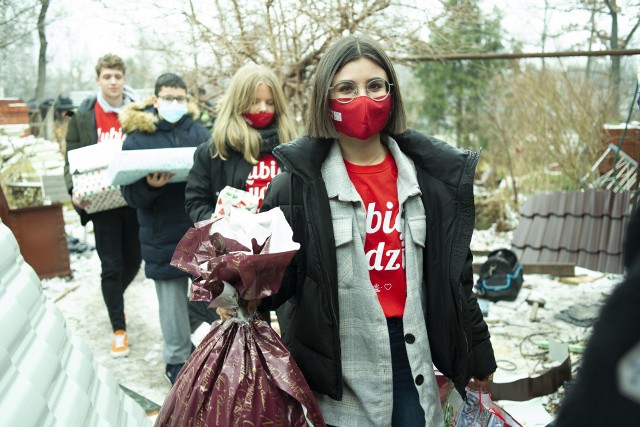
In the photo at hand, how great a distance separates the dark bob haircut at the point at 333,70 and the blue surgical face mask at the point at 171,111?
2.08 meters

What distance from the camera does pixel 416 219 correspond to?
8.02 ft

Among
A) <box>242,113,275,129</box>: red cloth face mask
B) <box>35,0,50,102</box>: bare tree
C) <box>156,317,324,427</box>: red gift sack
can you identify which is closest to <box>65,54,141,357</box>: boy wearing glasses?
<box>242,113,275,129</box>: red cloth face mask

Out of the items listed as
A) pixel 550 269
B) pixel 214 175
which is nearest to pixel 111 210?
pixel 214 175

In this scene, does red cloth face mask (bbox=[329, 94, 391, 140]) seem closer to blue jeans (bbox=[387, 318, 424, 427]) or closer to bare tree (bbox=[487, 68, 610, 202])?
blue jeans (bbox=[387, 318, 424, 427])

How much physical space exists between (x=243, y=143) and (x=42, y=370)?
2.13m

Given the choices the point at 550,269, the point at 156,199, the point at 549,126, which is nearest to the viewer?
the point at 156,199

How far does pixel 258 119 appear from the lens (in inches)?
150

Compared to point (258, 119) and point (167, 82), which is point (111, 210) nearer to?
point (167, 82)

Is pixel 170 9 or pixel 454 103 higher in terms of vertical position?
pixel 170 9

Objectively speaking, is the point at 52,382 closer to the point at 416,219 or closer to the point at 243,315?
the point at 243,315

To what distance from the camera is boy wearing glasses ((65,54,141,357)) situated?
5195 millimetres

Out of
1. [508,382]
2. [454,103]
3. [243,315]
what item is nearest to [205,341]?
[243,315]

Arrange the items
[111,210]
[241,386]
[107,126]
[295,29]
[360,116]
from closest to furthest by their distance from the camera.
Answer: [241,386], [360,116], [111,210], [107,126], [295,29]

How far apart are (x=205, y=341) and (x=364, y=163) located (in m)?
0.89
